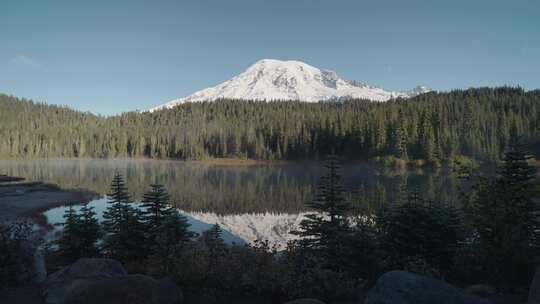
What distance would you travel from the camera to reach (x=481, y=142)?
352 ft

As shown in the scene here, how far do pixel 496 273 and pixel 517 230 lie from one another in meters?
1.28

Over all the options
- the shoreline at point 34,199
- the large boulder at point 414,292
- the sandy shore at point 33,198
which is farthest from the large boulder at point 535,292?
the sandy shore at point 33,198

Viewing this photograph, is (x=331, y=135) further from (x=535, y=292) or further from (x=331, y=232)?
(x=535, y=292)

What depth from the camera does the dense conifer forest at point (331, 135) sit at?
341ft

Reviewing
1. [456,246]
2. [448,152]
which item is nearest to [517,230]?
[456,246]

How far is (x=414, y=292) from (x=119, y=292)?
19.1 ft

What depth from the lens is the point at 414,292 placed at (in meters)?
6.69

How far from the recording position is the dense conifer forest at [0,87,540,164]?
104000 millimetres

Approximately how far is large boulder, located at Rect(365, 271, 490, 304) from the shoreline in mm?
32721

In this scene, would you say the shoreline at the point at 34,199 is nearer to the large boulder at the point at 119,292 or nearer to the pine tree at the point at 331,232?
the pine tree at the point at 331,232

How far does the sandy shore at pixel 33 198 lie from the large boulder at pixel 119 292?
31.1 metres

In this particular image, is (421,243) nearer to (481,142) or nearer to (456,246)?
(456,246)

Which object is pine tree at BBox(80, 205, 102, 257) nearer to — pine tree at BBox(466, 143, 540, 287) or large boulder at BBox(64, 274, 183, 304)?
large boulder at BBox(64, 274, 183, 304)

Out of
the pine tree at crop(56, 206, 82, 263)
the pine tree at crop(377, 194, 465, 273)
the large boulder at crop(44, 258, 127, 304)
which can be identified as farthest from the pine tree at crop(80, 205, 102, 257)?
the pine tree at crop(377, 194, 465, 273)
